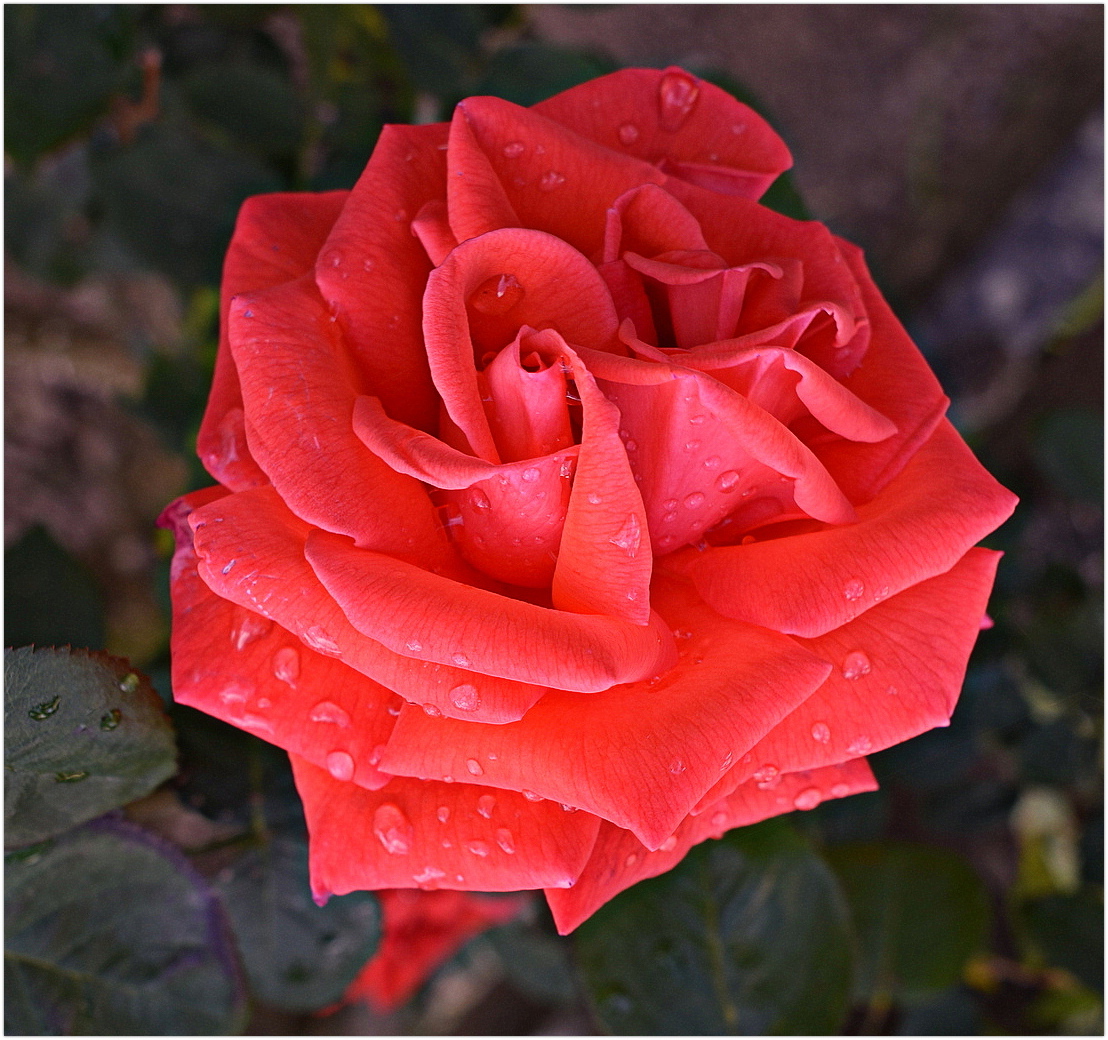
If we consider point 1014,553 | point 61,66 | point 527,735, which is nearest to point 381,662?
point 527,735

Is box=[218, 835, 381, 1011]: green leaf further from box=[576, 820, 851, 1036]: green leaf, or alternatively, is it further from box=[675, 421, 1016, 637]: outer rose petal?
box=[675, 421, 1016, 637]: outer rose petal

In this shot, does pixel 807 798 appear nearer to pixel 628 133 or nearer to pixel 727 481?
pixel 727 481

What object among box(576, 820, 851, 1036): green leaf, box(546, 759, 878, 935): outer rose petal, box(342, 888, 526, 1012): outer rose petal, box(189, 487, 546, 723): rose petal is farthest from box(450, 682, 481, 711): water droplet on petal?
A: box(342, 888, 526, 1012): outer rose petal

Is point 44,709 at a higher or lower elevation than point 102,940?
higher

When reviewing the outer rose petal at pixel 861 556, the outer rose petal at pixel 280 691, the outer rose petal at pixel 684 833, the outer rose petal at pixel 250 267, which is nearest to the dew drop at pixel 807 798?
the outer rose petal at pixel 684 833

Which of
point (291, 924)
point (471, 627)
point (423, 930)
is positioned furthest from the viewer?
point (423, 930)

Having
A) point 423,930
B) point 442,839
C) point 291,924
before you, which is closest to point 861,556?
point 442,839

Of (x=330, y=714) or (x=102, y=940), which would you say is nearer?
(x=330, y=714)
